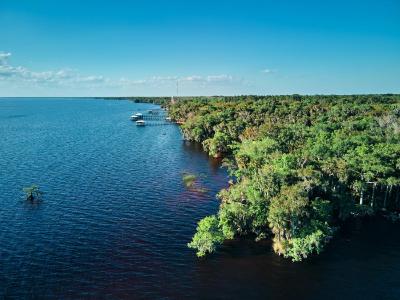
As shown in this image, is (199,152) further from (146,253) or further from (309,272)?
(309,272)

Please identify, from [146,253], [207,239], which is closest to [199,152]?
[146,253]

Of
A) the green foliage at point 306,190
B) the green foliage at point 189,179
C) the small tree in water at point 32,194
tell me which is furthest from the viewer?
the green foliage at point 189,179

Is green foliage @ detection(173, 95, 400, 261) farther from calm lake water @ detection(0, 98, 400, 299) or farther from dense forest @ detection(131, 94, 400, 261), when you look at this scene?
calm lake water @ detection(0, 98, 400, 299)

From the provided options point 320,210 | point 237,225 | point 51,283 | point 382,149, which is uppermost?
point 382,149

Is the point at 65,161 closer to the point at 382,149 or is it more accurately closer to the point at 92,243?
the point at 92,243

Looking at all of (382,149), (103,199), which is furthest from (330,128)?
(103,199)

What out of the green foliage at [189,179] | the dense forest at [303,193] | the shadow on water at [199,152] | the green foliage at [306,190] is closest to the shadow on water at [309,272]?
the dense forest at [303,193]

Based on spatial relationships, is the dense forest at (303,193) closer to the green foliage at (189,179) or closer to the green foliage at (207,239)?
the green foliage at (207,239)

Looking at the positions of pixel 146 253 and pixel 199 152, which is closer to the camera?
pixel 146 253
